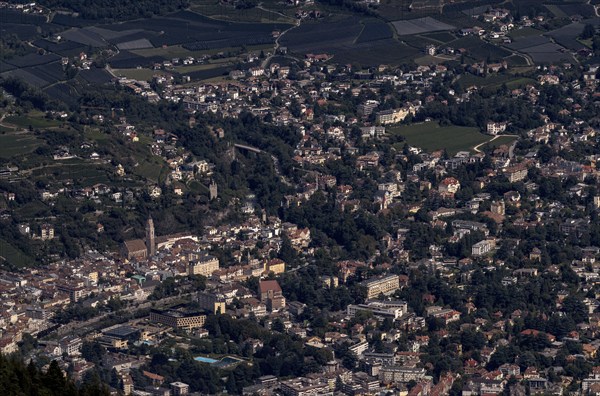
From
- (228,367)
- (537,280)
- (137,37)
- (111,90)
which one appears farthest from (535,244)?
(137,37)

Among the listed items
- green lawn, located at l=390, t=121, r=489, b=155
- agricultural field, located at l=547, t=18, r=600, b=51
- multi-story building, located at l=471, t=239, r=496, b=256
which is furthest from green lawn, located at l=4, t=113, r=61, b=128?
agricultural field, located at l=547, t=18, r=600, b=51

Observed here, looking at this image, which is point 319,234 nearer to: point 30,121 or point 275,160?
point 275,160

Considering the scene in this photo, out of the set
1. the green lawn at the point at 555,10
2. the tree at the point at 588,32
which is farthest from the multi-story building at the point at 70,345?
the green lawn at the point at 555,10

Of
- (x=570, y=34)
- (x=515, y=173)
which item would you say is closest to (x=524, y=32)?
(x=570, y=34)

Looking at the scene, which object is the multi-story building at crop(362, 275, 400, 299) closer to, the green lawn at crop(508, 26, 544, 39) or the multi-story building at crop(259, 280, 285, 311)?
the multi-story building at crop(259, 280, 285, 311)

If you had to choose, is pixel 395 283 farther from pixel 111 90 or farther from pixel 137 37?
pixel 137 37

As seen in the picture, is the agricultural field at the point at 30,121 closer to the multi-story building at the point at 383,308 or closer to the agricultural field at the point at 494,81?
the agricultural field at the point at 494,81
